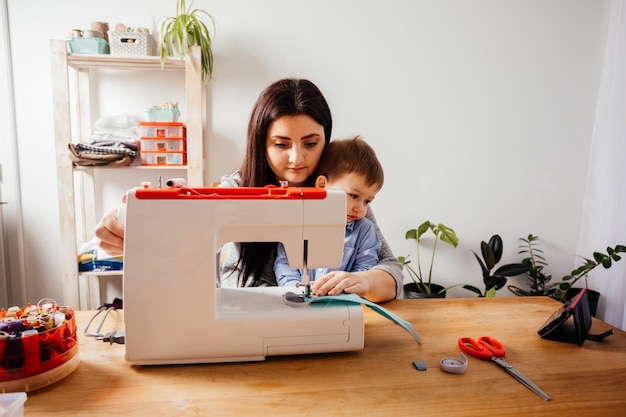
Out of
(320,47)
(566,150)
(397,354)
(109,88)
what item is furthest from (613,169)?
(109,88)

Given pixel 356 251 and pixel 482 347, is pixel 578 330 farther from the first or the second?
pixel 356 251

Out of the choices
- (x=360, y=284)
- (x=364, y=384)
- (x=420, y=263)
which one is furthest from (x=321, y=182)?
(x=420, y=263)

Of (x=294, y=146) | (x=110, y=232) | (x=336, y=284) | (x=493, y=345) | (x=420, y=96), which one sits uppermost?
(x=420, y=96)

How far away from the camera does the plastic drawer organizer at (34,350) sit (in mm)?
694

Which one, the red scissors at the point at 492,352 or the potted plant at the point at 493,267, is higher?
the red scissors at the point at 492,352

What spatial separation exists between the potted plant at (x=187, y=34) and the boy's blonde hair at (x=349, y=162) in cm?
137

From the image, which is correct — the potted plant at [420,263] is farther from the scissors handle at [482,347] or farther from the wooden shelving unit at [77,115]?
the scissors handle at [482,347]

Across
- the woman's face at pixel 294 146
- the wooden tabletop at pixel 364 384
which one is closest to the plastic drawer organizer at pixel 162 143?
the woman's face at pixel 294 146

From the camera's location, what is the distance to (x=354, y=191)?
51.8 inches

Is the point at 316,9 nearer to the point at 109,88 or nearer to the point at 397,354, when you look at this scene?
the point at 109,88

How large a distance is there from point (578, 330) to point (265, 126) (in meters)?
1.01

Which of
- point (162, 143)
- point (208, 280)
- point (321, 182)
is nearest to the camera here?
point (208, 280)

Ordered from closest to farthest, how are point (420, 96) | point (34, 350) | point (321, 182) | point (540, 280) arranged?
point (34, 350), point (321, 182), point (420, 96), point (540, 280)

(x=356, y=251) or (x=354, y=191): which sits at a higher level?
(x=354, y=191)
